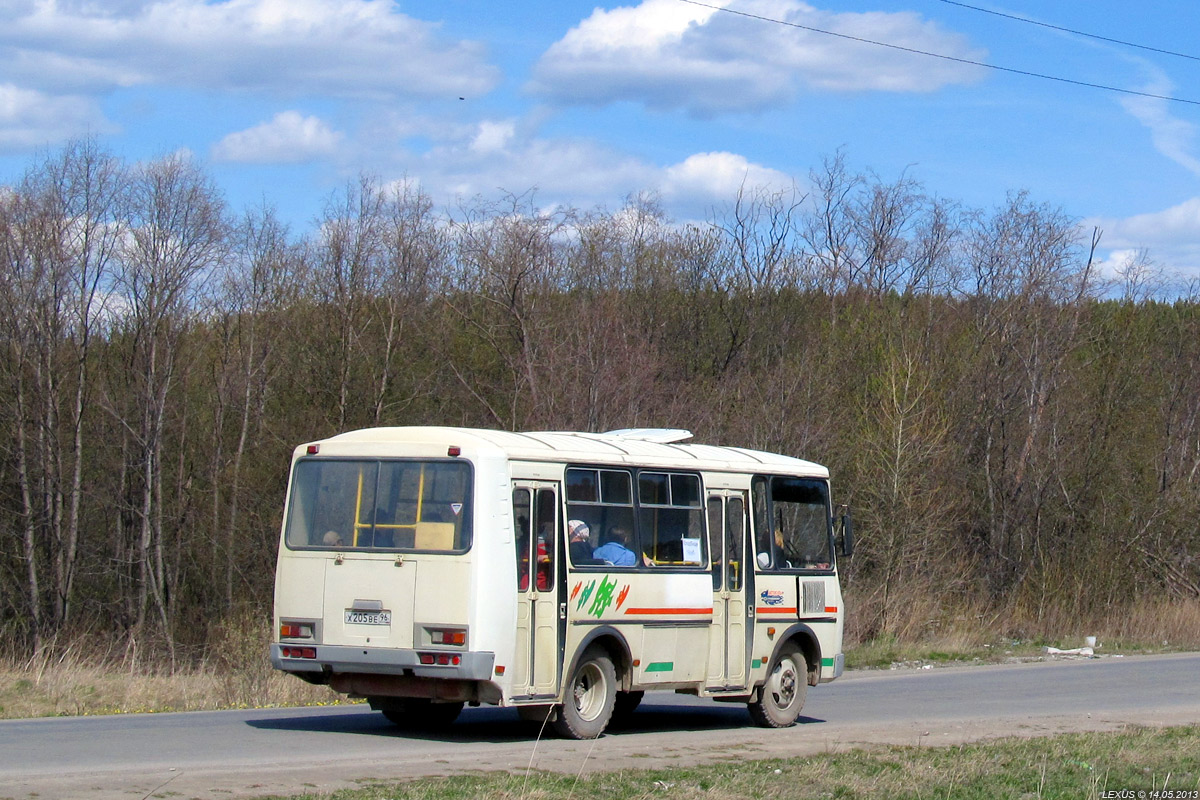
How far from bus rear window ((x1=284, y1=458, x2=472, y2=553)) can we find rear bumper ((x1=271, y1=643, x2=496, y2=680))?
2.77 ft

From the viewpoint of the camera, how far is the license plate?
11.8 m

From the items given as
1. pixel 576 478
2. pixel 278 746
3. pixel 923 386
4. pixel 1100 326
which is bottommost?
pixel 278 746

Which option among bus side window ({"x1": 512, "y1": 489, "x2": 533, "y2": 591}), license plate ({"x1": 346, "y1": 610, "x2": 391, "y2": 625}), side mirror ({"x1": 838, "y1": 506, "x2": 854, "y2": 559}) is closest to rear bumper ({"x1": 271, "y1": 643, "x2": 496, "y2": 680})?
license plate ({"x1": 346, "y1": 610, "x2": 391, "y2": 625})

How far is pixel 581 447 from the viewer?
42.4 feet

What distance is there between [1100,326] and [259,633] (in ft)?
100

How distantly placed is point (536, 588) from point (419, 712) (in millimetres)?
2452

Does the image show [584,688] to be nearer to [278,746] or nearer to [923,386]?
[278,746]

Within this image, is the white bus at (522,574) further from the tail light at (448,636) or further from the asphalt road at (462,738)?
the asphalt road at (462,738)

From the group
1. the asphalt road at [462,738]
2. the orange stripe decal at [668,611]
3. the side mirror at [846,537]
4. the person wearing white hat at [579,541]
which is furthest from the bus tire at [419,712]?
the side mirror at [846,537]

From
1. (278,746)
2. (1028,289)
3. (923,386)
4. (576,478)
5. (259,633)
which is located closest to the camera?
(278,746)

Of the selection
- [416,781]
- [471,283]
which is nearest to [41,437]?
[471,283]

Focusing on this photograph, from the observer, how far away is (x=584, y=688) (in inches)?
503

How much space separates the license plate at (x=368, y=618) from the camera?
1181 centimetres

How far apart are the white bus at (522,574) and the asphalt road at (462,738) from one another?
0.49m
